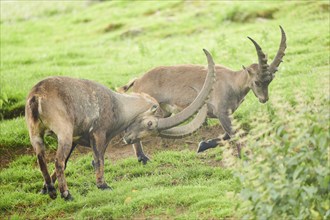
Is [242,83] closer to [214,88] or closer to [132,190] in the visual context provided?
[214,88]

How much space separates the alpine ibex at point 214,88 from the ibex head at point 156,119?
94cm

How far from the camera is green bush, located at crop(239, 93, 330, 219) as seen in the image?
22.0ft

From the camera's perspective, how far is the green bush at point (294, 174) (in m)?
6.71

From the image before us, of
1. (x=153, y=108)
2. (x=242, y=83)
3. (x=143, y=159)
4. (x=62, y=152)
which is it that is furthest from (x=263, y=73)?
(x=62, y=152)

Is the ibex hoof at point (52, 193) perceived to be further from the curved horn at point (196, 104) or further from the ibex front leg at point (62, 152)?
the curved horn at point (196, 104)

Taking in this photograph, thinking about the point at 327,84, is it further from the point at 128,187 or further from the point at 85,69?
the point at 85,69

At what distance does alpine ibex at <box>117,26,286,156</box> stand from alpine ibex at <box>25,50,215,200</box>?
2.82 ft

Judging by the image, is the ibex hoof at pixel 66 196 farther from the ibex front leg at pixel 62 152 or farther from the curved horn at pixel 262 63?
the curved horn at pixel 262 63

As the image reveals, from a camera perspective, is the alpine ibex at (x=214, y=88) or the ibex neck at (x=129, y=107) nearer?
the ibex neck at (x=129, y=107)

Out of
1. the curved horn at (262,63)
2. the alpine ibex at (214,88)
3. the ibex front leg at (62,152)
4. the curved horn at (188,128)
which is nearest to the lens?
the ibex front leg at (62,152)

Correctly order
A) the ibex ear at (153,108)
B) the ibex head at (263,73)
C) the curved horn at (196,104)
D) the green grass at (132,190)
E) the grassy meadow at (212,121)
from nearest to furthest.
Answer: the grassy meadow at (212,121)
the green grass at (132,190)
the curved horn at (196,104)
the ibex ear at (153,108)
the ibex head at (263,73)

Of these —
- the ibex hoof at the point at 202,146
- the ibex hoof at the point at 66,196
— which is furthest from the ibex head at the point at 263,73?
the ibex hoof at the point at 66,196

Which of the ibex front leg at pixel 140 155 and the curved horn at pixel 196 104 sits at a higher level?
the curved horn at pixel 196 104

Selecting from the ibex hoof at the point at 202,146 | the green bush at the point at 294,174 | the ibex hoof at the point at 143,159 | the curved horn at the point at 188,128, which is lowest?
the ibex hoof at the point at 143,159
